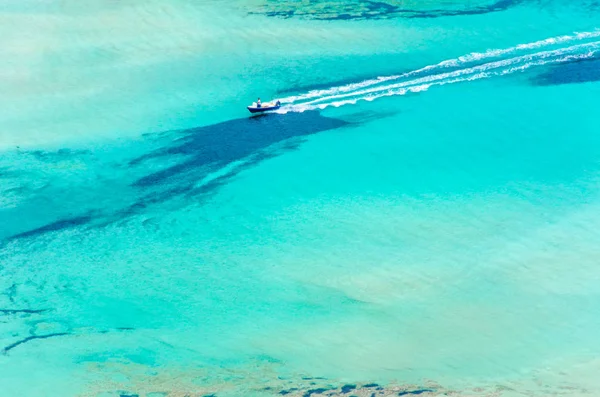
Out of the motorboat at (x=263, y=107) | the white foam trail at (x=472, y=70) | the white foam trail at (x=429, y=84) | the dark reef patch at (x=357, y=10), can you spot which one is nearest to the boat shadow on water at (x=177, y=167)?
the motorboat at (x=263, y=107)

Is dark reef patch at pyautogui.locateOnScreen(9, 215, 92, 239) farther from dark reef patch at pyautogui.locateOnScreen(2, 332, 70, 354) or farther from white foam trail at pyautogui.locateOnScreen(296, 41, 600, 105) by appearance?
white foam trail at pyautogui.locateOnScreen(296, 41, 600, 105)

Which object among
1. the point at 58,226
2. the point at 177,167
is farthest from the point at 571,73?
the point at 58,226

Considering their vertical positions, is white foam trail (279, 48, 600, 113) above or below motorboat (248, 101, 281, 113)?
above

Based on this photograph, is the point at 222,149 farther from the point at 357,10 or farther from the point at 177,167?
the point at 357,10

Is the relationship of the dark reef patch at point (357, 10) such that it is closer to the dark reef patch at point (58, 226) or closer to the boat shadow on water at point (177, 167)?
the boat shadow on water at point (177, 167)

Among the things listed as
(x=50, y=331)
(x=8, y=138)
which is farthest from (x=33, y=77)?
(x=50, y=331)

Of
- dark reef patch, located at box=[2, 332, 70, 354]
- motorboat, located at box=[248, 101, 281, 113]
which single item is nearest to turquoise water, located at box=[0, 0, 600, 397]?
dark reef patch, located at box=[2, 332, 70, 354]
